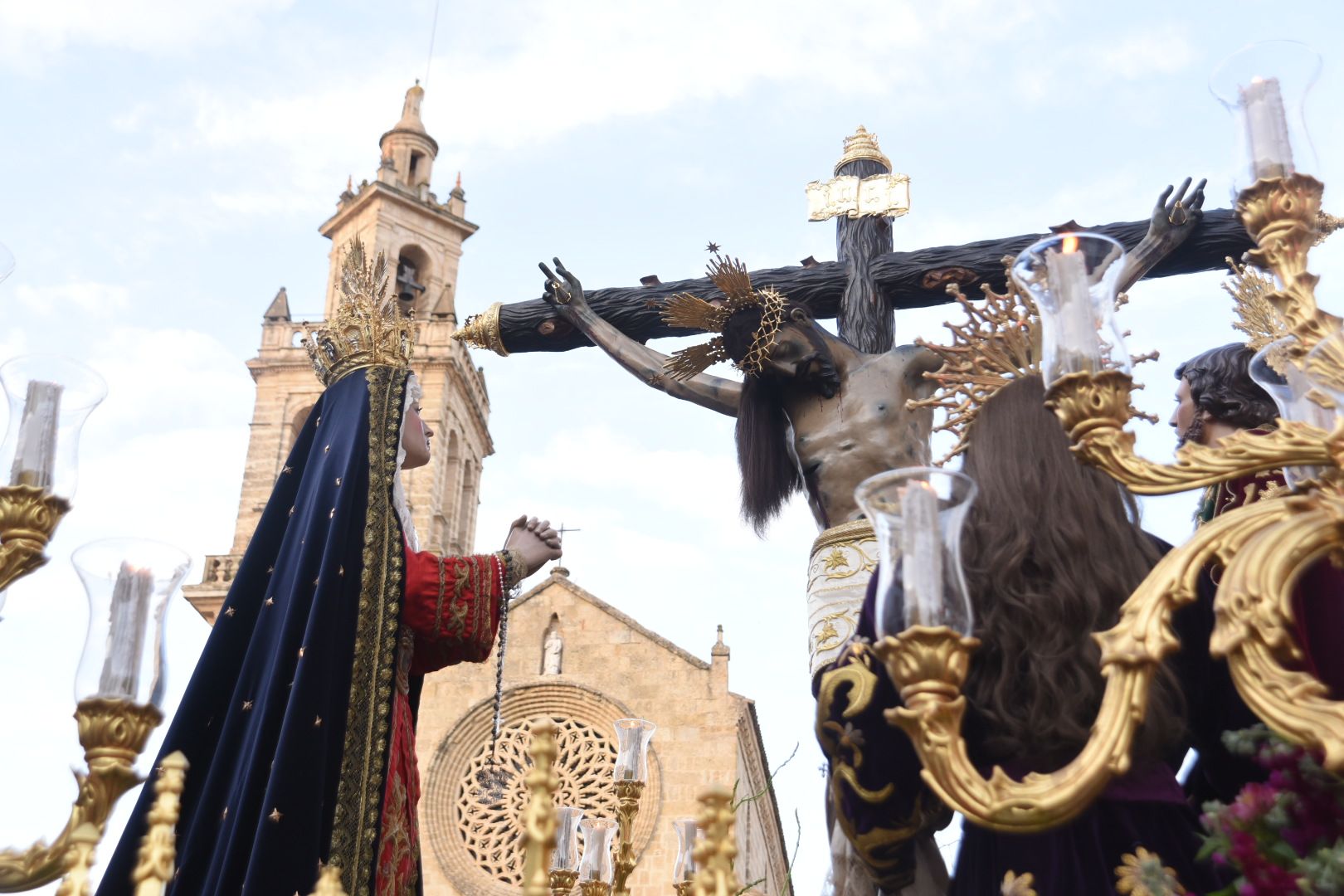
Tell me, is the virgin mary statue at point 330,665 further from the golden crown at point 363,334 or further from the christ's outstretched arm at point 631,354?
the christ's outstretched arm at point 631,354

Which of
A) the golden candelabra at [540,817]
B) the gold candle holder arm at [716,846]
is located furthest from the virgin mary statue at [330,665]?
the gold candle holder arm at [716,846]

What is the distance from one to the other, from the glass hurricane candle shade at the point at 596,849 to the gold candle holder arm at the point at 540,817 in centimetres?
272

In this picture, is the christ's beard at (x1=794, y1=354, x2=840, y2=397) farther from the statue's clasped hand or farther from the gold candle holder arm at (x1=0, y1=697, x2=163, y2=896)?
the gold candle holder arm at (x1=0, y1=697, x2=163, y2=896)

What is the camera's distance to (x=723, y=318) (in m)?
5.60

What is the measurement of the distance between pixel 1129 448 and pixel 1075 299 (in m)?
0.30

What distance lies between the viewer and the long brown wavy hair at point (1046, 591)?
9.22 ft

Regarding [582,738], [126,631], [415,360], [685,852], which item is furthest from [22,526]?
[415,360]

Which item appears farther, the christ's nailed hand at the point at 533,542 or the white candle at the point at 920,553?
the christ's nailed hand at the point at 533,542

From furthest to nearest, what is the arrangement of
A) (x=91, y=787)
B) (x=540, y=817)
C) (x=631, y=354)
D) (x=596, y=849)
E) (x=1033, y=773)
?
(x=631, y=354) → (x=596, y=849) → (x=91, y=787) → (x=540, y=817) → (x=1033, y=773)

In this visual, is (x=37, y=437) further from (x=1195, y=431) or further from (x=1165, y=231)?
(x=1165, y=231)

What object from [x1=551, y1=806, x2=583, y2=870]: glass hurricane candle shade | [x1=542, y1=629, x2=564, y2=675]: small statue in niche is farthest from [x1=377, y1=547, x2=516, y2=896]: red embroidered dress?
[x1=542, y1=629, x2=564, y2=675]: small statue in niche

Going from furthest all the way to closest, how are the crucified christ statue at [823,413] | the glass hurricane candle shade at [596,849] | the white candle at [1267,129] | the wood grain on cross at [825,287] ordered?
the wood grain on cross at [825,287]
the glass hurricane candle shade at [596,849]
the crucified christ statue at [823,413]
the white candle at [1267,129]

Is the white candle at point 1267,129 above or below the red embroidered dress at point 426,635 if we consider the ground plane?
above

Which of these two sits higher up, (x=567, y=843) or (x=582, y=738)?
→ (x=582, y=738)
